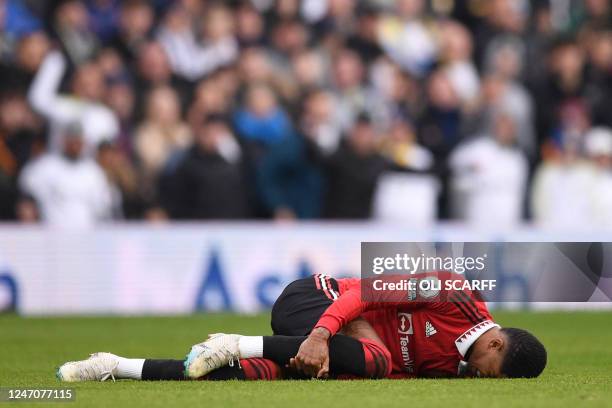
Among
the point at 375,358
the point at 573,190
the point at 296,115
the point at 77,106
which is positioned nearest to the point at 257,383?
the point at 375,358

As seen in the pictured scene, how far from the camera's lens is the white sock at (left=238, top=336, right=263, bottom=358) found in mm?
8391

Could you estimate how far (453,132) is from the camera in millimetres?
18156

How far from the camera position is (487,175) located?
17.8 m

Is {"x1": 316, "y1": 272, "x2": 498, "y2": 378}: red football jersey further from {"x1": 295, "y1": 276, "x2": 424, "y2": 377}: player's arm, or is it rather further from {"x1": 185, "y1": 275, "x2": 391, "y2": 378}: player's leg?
{"x1": 185, "y1": 275, "x2": 391, "y2": 378}: player's leg

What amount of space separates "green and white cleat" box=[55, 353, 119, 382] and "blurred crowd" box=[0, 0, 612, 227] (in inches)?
334

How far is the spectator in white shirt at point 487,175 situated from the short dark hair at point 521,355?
30.6 ft

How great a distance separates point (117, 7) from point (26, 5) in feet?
4.03

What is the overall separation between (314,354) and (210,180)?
9.08m

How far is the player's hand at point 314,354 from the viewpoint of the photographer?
8.07 m

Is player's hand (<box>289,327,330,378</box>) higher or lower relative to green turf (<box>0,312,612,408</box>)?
higher

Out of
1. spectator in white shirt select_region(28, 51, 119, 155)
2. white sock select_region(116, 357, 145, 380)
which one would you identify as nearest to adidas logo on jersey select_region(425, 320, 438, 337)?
white sock select_region(116, 357, 145, 380)

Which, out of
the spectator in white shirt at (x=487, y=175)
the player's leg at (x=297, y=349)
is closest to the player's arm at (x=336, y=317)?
the player's leg at (x=297, y=349)

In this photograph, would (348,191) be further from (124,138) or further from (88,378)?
(88,378)

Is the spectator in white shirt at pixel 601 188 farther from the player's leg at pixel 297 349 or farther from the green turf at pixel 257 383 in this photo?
the player's leg at pixel 297 349
